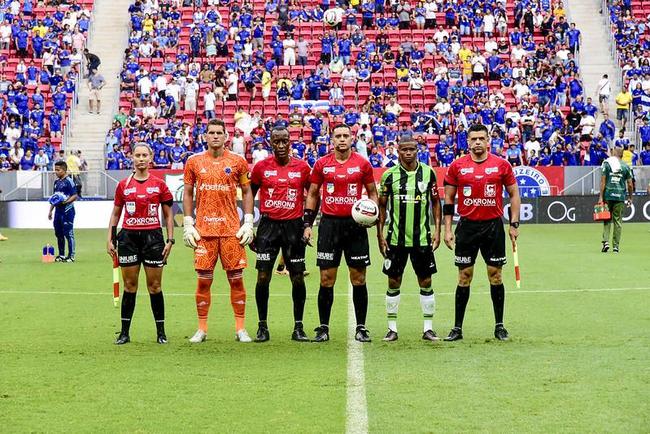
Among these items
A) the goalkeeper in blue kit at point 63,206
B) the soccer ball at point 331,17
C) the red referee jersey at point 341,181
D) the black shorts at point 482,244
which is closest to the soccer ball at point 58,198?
the goalkeeper in blue kit at point 63,206

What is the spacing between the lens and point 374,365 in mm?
10242

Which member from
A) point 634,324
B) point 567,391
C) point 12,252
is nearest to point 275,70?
point 12,252

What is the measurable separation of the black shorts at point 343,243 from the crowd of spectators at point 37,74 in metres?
29.1

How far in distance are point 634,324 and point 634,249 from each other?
38.6 ft

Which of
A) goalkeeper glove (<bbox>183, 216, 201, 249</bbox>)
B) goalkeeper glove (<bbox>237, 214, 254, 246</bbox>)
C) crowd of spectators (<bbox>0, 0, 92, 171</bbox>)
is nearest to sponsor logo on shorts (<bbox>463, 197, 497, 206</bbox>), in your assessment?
goalkeeper glove (<bbox>237, 214, 254, 246</bbox>)

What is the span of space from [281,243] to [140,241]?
1.45 metres

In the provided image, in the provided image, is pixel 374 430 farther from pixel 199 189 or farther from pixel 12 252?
pixel 12 252

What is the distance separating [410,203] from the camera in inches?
470

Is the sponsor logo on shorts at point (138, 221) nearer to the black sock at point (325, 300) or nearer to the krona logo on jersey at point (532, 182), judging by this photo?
the black sock at point (325, 300)

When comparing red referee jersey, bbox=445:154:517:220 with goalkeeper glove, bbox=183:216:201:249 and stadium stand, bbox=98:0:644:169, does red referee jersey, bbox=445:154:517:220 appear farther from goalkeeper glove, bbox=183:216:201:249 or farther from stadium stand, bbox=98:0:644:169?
stadium stand, bbox=98:0:644:169

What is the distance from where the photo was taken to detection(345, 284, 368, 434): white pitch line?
25.8 ft

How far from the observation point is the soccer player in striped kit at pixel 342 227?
39.0 ft

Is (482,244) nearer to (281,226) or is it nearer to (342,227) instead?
(342,227)

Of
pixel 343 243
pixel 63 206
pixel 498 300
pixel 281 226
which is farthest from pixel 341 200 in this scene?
pixel 63 206
